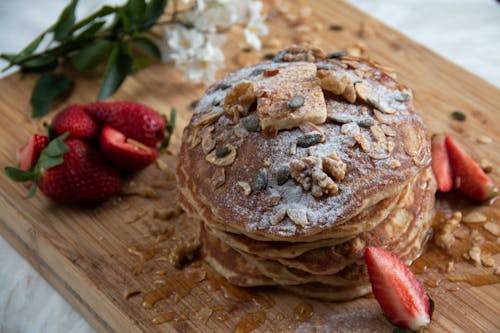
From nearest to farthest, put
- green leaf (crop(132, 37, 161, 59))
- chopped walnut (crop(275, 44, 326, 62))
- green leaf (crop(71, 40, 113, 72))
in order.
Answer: chopped walnut (crop(275, 44, 326, 62)) < green leaf (crop(71, 40, 113, 72)) < green leaf (crop(132, 37, 161, 59))

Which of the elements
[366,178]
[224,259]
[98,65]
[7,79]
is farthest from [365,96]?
[7,79]

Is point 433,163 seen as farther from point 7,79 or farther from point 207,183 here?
point 7,79

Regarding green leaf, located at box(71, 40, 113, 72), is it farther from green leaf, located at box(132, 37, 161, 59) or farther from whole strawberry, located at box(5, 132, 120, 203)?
whole strawberry, located at box(5, 132, 120, 203)

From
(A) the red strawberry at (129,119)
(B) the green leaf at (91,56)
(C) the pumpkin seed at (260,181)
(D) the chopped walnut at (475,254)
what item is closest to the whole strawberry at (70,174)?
(A) the red strawberry at (129,119)

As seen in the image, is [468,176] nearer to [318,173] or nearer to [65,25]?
[318,173]

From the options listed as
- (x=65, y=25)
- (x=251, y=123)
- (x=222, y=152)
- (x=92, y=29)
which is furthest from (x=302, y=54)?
(x=65, y=25)

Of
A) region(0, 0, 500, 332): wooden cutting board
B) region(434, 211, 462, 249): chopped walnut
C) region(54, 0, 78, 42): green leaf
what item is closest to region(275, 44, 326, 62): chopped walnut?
region(0, 0, 500, 332): wooden cutting board
